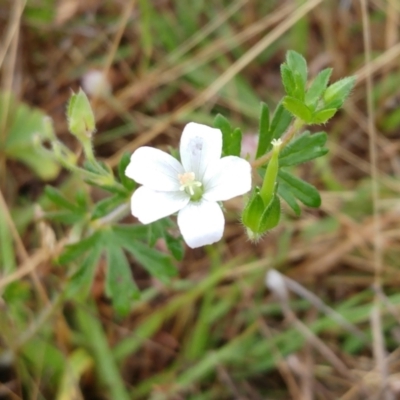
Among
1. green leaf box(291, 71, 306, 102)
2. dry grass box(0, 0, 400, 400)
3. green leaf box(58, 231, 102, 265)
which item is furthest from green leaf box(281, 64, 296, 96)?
dry grass box(0, 0, 400, 400)

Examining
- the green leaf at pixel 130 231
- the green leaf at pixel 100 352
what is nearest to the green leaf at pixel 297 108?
the green leaf at pixel 130 231

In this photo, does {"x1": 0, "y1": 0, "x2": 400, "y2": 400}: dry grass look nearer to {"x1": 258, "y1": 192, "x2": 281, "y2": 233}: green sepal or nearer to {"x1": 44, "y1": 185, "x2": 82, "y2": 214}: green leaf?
{"x1": 44, "y1": 185, "x2": 82, "y2": 214}: green leaf

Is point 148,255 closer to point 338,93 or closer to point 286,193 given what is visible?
point 286,193

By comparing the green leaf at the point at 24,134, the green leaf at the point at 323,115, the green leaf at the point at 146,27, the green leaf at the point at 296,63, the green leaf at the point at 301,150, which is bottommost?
the green leaf at the point at 301,150

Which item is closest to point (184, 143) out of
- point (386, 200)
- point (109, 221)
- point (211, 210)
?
point (211, 210)

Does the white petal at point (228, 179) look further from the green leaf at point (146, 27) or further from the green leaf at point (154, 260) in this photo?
the green leaf at point (146, 27)

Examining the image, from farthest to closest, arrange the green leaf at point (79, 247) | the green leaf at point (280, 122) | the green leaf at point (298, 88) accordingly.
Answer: the green leaf at point (79, 247)
the green leaf at point (280, 122)
the green leaf at point (298, 88)
